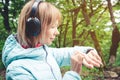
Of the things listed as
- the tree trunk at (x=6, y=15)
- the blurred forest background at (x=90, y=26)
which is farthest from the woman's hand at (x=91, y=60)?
the tree trunk at (x=6, y=15)

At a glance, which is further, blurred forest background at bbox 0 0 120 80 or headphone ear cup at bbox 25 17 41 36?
blurred forest background at bbox 0 0 120 80

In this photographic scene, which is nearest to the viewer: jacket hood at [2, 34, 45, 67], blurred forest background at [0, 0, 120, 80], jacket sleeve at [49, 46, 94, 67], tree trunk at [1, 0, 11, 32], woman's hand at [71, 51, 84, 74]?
woman's hand at [71, 51, 84, 74]

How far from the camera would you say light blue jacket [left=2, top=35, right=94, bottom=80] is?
6.75 ft

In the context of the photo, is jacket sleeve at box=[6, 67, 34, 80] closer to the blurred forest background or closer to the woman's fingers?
the woman's fingers

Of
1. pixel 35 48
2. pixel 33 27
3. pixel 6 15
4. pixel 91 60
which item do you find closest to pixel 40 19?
pixel 33 27

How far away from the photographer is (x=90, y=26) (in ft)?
27.0

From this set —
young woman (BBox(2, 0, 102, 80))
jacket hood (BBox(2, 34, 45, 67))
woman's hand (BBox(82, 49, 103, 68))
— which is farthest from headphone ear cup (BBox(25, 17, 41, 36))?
woman's hand (BBox(82, 49, 103, 68))

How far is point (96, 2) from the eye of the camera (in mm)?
9500

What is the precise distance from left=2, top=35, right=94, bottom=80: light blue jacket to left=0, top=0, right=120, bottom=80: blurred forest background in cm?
574

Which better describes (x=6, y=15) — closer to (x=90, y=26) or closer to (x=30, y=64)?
(x=90, y=26)

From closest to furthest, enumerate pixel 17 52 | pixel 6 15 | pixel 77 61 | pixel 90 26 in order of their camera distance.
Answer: pixel 77 61, pixel 17 52, pixel 90 26, pixel 6 15

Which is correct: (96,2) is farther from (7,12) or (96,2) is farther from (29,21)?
(29,21)

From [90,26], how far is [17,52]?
6187 millimetres

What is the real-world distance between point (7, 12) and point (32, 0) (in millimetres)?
10614
